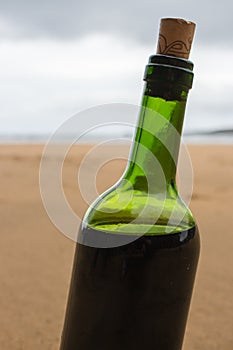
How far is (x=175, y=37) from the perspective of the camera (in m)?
0.44

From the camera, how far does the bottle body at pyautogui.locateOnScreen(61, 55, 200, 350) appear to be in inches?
17.2

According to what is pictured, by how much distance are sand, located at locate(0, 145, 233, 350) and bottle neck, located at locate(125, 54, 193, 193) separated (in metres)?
0.10

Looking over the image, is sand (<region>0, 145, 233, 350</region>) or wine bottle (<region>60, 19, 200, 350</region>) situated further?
sand (<region>0, 145, 233, 350</region>)

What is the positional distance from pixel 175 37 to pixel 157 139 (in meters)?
0.07

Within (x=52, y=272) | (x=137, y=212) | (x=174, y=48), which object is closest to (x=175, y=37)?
(x=174, y=48)

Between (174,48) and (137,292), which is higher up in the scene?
(174,48)

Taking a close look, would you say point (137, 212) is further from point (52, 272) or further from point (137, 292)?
point (52, 272)

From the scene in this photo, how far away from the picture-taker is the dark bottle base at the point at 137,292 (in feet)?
1.44

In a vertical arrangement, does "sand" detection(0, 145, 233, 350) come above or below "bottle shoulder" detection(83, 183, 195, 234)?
below

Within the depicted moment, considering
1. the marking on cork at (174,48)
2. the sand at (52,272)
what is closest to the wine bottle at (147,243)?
the marking on cork at (174,48)

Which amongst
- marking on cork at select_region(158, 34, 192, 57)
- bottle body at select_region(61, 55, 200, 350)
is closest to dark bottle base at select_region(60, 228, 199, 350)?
bottle body at select_region(61, 55, 200, 350)

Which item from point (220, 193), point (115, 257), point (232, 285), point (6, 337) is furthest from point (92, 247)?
point (220, 193)

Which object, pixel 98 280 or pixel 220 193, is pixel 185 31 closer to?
pixel 98 280

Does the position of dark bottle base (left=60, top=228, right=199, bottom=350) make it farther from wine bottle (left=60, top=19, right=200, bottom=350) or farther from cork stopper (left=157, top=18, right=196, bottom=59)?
cork stopper (left=157, top=18, right=196, bottom=59)
